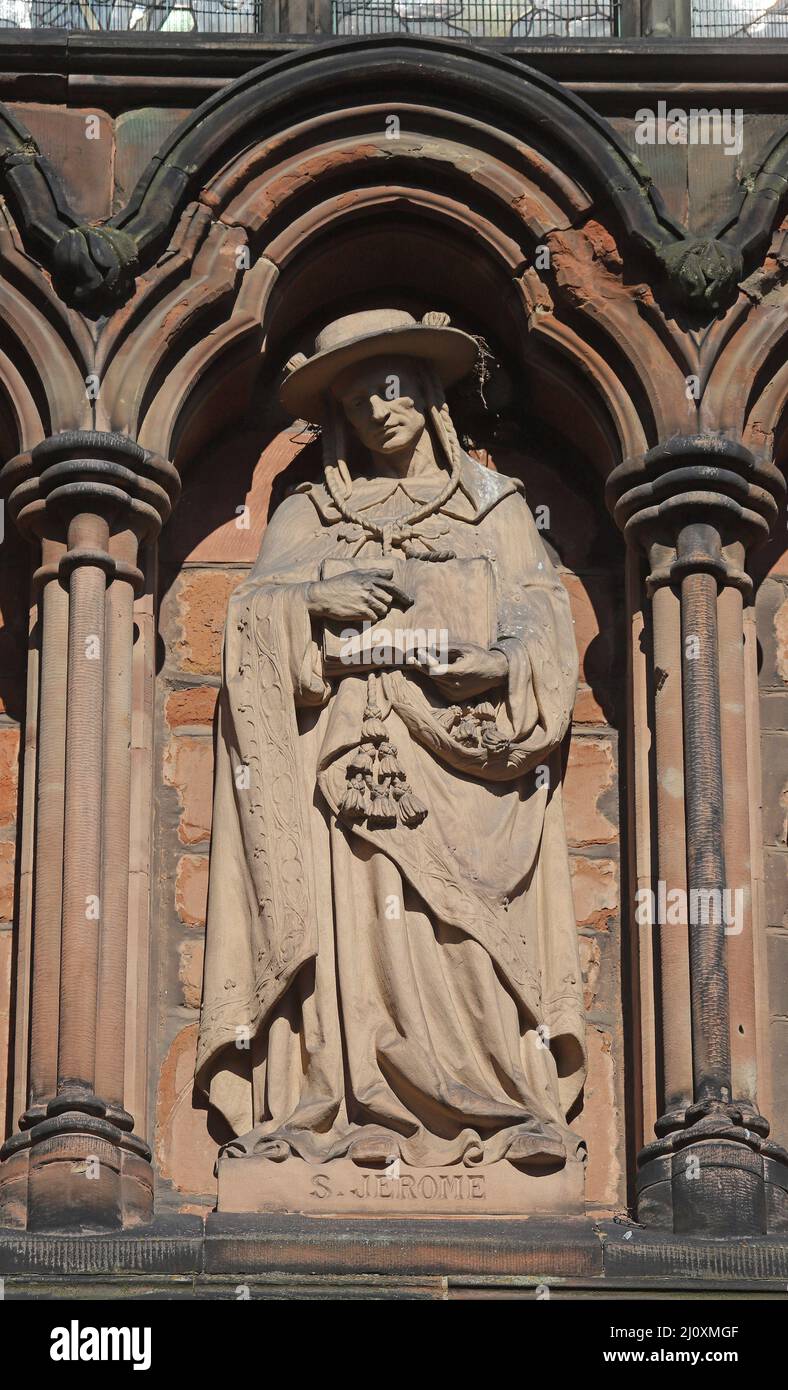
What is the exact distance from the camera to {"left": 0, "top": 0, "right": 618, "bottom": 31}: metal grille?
10578 mm

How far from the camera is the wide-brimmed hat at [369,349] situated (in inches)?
395

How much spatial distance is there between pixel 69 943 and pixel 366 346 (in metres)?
2.03

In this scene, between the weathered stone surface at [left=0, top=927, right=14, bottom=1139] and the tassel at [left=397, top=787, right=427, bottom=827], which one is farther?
the weathered stone surface at [left=0, top=927, right=14, bottom=1139]

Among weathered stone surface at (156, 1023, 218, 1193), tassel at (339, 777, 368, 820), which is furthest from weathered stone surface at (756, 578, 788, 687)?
weathered stone surface at (156, 1023, 218, 1193)

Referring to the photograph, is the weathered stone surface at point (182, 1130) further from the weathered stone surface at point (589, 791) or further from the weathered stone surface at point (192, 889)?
the weathered stone surface at point (589, 791)

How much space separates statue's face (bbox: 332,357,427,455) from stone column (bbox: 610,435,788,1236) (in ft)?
2.11

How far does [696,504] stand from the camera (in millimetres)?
9742

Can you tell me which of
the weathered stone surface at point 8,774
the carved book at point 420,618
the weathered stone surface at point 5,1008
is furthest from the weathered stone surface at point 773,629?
the weathered stone surface at point 5,1008

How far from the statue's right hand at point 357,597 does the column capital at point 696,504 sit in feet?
2.41

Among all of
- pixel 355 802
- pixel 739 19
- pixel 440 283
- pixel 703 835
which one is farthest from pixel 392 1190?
pixel 739 19

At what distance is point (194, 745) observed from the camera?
1009 cm

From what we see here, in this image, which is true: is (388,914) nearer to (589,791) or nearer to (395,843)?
(395,843)

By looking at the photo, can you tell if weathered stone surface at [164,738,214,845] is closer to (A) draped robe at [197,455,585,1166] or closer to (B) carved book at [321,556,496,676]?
(A) draped robe at [197,455,585,1166]

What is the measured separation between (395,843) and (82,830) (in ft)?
2.84
